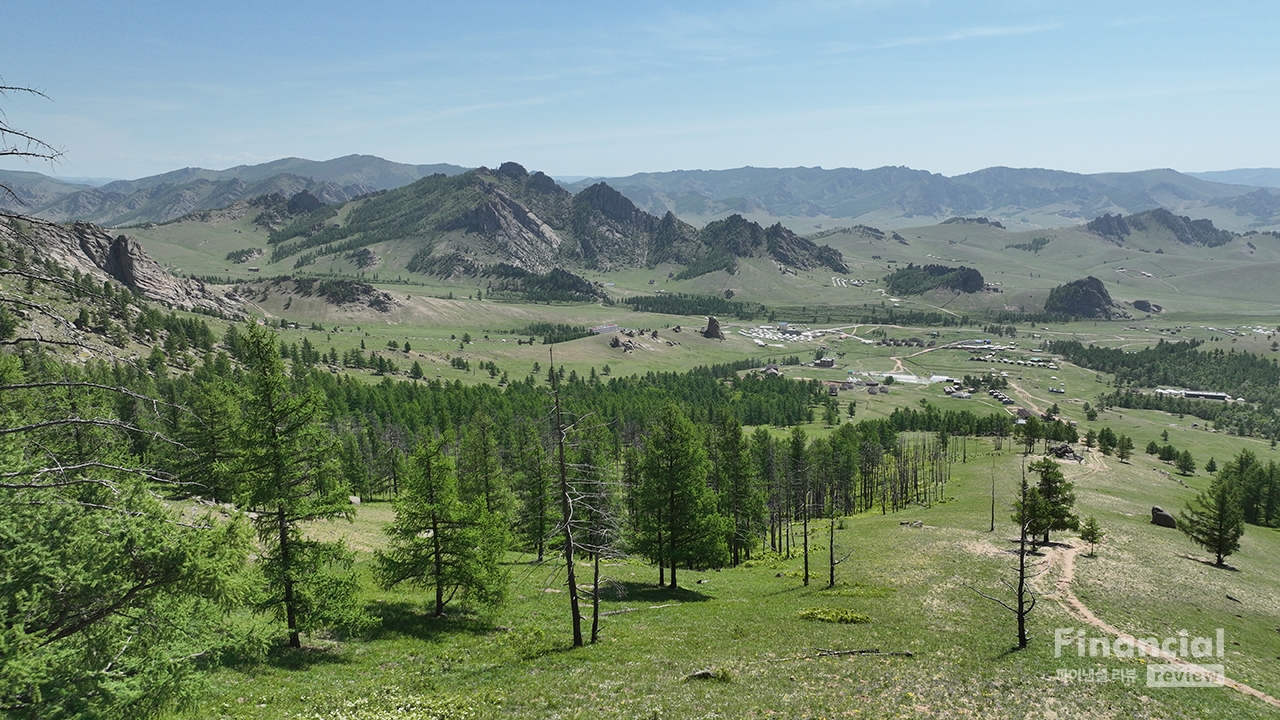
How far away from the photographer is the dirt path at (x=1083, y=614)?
37.4 m

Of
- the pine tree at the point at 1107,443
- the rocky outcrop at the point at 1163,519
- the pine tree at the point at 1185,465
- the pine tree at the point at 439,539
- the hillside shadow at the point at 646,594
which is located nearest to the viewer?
the pine tree at the point at 439,539

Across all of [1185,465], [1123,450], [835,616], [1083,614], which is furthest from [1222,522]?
[1185,465]

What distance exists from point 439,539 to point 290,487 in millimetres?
11732

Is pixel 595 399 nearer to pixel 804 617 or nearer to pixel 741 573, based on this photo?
pixel 741 573

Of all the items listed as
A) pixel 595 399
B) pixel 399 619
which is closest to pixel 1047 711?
pixel 399 619

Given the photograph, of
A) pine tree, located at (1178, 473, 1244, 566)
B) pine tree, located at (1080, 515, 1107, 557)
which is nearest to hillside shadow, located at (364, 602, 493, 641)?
pine tree, located at (1080, 515, 1107, 557)

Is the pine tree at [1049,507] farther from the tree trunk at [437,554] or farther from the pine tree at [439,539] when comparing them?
the tree trunk at [437,554]

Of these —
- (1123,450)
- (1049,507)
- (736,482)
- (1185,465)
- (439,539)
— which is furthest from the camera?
(1185,465)

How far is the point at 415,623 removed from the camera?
129 ft

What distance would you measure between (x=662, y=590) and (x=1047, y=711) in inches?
1181

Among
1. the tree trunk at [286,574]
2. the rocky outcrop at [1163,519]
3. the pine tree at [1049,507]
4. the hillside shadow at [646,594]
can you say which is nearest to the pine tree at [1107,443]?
the rocky outcrop at [1163,519]

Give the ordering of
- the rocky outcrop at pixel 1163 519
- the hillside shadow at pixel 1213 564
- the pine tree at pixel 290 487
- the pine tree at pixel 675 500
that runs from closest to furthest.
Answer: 1. the pine tree at pixel 290 487
2. the pine tree at pixel 675 500
3. the hillside shadow at pixel 1213 564
4. the rocky outcrop at pixel 1163 519

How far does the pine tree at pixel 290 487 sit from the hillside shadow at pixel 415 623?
6503 mm

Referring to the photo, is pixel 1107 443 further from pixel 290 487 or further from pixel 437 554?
pixel 290 487
